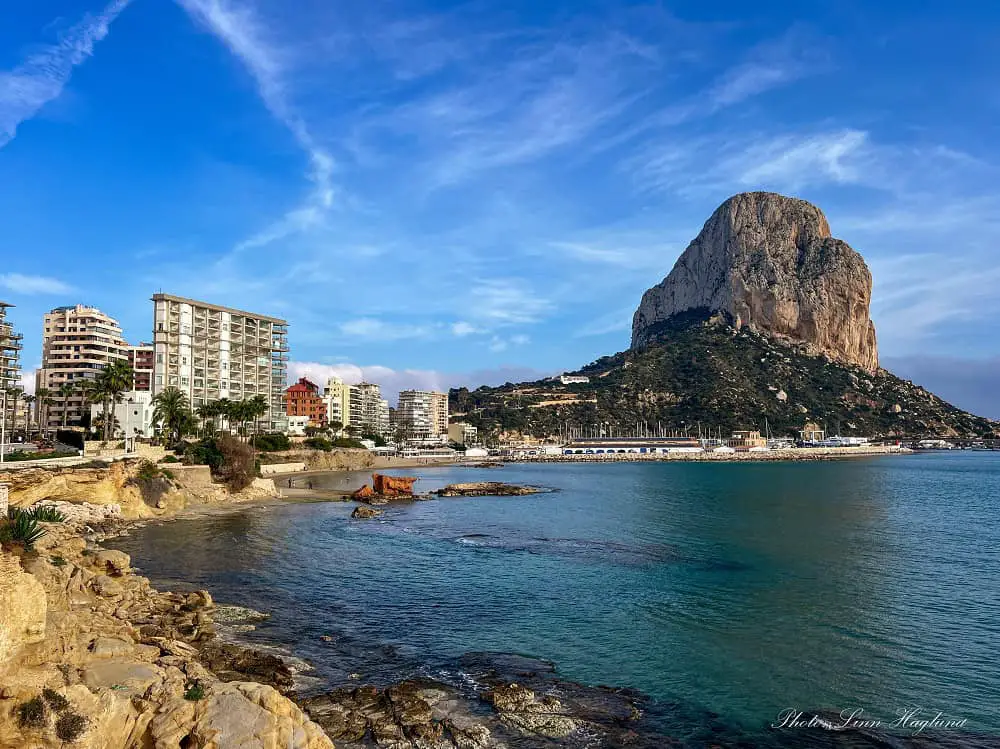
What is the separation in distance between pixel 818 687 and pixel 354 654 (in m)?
14.2

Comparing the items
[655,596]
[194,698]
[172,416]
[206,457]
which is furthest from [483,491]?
[194,698]

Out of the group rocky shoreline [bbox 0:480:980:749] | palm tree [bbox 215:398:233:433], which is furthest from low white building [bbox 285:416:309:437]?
rocky shoreline [bbox 0:480:980:749]

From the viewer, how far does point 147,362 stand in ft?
451

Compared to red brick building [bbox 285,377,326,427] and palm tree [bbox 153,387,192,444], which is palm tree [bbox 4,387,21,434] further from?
red brick building [bbox 285,377,326,427]

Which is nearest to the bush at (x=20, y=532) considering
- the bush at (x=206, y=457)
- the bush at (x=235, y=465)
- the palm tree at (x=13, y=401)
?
the bush at (x=235, y=465)

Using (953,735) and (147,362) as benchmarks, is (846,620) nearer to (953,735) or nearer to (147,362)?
(953,735)

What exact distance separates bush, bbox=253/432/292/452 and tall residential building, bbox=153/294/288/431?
29.1ft

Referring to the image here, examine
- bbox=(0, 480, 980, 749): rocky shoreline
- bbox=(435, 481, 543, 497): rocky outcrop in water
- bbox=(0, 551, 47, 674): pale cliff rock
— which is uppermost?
bbox=(0, 551, 47, 674): pale cliff rock

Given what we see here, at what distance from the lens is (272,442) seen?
395 ft

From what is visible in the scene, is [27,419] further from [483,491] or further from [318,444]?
[483,491]

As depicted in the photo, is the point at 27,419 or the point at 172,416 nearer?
the point at 172,416

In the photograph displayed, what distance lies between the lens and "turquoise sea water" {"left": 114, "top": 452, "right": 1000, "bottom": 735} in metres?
20.1

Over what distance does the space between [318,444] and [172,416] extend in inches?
1792

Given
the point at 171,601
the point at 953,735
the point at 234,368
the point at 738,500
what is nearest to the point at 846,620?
the point at 953,735
